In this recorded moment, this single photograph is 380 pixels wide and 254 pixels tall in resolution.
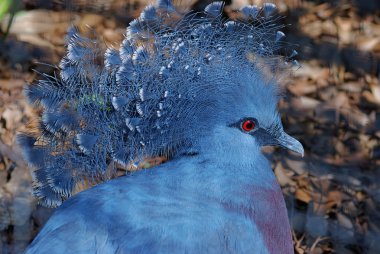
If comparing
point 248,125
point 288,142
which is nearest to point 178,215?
point 248,125

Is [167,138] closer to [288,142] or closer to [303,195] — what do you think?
[288,142]

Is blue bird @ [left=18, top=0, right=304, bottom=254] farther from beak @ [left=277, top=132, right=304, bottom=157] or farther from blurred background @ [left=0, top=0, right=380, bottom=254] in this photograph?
blurred background @ [left=0, top=0, right=380, bottom=254]

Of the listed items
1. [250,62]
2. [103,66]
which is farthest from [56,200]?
[250,62]

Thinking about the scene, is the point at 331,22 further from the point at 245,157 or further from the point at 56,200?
the point at 56,200

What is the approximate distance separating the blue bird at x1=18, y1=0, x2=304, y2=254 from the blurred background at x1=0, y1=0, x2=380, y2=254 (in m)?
0.58

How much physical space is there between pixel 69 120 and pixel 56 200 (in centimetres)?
31

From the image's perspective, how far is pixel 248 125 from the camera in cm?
218


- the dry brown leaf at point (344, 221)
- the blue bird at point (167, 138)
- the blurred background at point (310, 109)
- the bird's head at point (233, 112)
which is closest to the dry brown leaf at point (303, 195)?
the blurred background at point (310, 109)

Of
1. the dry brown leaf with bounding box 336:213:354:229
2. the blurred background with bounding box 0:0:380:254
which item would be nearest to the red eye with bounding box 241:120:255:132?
the blurred background with bounding box 0:0:380:254

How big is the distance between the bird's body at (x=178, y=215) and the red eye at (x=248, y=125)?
0.12 metres

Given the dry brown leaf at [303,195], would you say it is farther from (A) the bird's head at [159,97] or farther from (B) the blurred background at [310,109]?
(A) the bird's head at [159,97]

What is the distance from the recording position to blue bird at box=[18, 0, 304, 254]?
6.57 feet

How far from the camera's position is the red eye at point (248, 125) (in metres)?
2.17

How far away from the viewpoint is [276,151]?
3.58m
